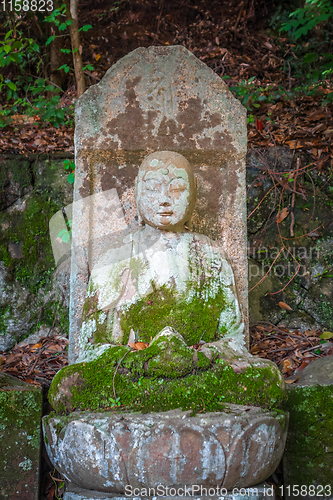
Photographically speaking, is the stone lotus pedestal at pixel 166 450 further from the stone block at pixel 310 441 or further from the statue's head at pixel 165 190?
the statue's head at pixel 165 190

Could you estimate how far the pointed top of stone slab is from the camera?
136 inches

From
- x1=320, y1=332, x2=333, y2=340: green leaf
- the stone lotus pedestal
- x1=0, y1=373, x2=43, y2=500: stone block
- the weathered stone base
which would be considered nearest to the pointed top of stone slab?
x1=320, y1=332, x2=333, y2=340: green leaf

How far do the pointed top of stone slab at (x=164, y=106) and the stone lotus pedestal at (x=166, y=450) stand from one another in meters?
2.10

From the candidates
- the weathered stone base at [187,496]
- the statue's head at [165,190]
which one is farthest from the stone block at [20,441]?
the statue's head at [165,190]

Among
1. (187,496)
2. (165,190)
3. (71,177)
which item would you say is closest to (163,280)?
(165,190)

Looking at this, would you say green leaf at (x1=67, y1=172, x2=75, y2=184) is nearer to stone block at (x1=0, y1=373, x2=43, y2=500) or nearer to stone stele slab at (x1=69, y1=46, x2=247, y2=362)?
stone stele slab at (x1=69, y1=46, x2=247, y2=362)

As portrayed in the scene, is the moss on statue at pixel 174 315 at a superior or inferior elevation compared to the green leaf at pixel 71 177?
inferior

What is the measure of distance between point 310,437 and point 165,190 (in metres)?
1.84

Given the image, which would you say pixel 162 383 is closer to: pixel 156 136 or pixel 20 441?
pixel 20 441

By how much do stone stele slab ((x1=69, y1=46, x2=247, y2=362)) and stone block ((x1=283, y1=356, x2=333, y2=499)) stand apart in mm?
1137

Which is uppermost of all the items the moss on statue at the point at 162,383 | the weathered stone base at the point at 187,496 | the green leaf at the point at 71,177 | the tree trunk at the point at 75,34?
the tree trunk at the point at 75,34

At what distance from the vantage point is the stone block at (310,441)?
271cm

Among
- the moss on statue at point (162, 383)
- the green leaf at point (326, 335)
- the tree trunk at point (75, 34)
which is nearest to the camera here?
the moss on statue at point (162, 383)

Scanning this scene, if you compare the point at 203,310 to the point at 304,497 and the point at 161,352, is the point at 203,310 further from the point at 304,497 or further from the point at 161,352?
the point at 304,497
